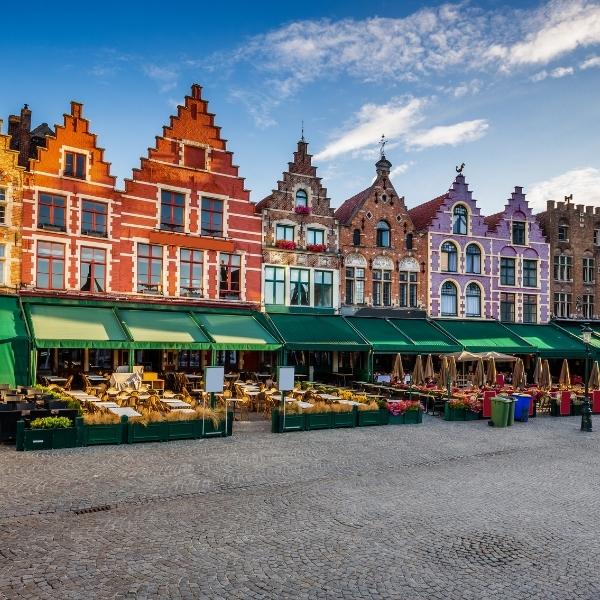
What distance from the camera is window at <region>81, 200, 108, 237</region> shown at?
23700mm

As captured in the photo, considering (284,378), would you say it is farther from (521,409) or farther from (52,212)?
(52,212)

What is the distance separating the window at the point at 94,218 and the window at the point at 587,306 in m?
30.4

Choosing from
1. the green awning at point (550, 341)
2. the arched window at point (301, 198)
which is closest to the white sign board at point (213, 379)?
the arched window at point (301, 198)

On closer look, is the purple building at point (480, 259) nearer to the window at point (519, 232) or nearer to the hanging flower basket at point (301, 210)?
the window at point (519, 232)

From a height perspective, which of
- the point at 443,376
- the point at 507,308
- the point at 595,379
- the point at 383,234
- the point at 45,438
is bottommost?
the point at 45,438

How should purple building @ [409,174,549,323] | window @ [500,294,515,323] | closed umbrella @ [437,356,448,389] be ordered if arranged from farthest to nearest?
1. window @ [500,294,515,323]
2. purple building @ [409,174,549,323]
3. closed umbrella @ [437,356,448,389]

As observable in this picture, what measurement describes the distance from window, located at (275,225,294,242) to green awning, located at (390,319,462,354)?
7.28 metres

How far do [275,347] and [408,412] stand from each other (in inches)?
287

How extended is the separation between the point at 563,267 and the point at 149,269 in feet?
88.1

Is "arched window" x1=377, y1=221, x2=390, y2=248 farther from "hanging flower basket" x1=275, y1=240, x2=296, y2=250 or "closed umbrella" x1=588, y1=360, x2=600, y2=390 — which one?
"closed umbrella" x1=588, y1=360, x2=600, y2=390

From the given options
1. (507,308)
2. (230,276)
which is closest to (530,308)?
(507,308)

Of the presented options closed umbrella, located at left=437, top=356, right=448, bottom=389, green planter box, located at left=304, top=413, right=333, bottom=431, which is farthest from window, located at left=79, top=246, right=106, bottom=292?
closed umbrella, located at left=437, top=356, right=448, bottom=389

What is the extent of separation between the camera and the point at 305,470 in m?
12.4

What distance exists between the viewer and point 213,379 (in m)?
16.1
